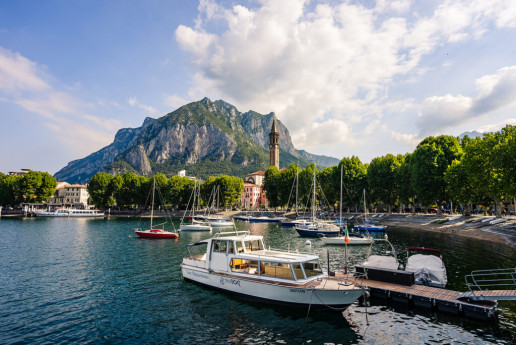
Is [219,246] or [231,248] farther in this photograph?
[219,246]

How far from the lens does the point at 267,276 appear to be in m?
19.1

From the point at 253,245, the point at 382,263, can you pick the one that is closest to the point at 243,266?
the point at 253,245

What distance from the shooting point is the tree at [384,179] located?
86938 millimetres

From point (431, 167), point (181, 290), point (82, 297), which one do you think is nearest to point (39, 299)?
point (82, 297)

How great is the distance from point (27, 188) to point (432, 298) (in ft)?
488

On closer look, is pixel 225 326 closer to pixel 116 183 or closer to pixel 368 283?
pixel 368 283

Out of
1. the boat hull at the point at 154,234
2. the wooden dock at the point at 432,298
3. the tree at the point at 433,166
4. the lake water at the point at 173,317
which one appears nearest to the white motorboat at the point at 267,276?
the lake water at the point at 173,317

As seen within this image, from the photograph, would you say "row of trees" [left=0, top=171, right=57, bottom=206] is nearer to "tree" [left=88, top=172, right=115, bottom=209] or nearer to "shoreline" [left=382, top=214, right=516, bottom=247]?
"tree" [left=88, top=172, right=115, bottom=209]

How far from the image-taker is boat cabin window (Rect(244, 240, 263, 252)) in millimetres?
22611

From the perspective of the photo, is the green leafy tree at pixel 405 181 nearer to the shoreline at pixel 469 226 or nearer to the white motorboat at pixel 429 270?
the shoreline at pixel 469 226

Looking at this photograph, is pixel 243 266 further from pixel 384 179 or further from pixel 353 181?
pixel 353 181

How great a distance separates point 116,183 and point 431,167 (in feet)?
396

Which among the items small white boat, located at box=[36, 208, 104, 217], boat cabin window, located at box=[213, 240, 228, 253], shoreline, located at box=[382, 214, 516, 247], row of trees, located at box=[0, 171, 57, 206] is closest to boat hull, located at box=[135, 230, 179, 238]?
boat cabin window, located at box=[213, 240, 228, 253]

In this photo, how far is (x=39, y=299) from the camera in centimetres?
1998
